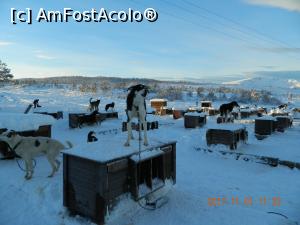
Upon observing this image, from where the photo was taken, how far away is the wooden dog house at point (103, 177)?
766cm

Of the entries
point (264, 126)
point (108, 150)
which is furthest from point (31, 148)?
point (264, 126)

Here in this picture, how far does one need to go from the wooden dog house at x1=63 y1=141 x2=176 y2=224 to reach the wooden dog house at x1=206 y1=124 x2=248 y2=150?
8.58m

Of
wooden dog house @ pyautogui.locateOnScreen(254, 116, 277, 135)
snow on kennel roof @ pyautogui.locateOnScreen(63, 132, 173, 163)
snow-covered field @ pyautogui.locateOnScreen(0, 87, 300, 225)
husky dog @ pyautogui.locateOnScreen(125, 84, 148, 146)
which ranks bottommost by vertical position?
snow-covered field @ pyautogui.locateOnScreen(0, 87, 300, 225)

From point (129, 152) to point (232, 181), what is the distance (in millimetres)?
5737

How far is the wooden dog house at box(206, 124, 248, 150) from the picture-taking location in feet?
55.3

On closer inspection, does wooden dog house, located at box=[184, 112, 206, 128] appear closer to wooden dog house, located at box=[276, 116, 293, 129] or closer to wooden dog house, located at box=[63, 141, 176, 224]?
wooden dog house, located at box=[276, 116, 293, 129]

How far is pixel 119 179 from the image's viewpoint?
8.05m

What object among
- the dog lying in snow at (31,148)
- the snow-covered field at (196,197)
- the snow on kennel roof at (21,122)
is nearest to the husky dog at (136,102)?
the snow-covered field at (196,197)

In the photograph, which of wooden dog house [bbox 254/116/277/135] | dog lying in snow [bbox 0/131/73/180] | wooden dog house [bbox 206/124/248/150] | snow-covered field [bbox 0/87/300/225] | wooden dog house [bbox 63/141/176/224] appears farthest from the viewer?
wooden dog house [bbox 254/116/277/135]

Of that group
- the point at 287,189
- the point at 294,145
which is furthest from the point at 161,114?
the point at 287,189

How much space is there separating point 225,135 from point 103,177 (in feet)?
36.0

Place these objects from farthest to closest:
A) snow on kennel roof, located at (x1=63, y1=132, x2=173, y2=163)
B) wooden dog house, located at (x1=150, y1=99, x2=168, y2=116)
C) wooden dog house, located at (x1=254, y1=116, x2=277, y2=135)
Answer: wooden dog house, located at (x1=150, y1=99, x2=168, y2=116) < wooden dog house, located at (x1=254, y1=116, x2=277, y2=135) < snow on kennel roof, located at (x1=63, y1=132, x2=173, y2=163)

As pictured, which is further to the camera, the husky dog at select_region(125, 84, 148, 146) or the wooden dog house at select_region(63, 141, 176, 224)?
the husky dog at select_region(125, 84, 148, 146)

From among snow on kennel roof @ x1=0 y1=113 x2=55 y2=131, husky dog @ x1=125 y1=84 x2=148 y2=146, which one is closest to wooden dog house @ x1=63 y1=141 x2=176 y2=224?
husky dog @ x1=125 y1=84 x2=148 y2=146
